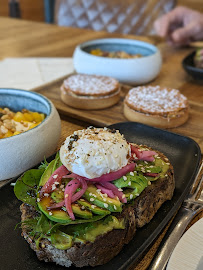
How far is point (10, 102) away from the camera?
1.33 m

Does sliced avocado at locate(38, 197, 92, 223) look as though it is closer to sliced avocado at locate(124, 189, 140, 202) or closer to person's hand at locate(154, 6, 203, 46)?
sliced avocado at locate(124, 189, 140, 202)

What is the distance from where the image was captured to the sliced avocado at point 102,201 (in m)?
0.80

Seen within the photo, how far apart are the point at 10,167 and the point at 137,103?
2.12 feet

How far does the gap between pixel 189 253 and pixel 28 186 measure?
0.45 m

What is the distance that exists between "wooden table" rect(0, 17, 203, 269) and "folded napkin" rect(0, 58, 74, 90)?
143mm

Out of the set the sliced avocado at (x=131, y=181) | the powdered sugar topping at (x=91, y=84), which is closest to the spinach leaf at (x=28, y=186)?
the sliced avocado at (x=131, y=181)

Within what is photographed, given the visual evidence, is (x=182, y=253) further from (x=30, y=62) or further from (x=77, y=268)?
(x=30, y=62)

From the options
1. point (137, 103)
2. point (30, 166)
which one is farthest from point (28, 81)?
point (30, 166)

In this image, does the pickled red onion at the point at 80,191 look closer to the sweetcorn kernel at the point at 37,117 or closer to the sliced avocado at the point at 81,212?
the sliced avocado at the point at 81,212

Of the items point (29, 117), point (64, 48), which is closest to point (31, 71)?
point (64, 48)

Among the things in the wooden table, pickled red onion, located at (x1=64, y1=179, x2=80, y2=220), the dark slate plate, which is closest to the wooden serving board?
the wooden table

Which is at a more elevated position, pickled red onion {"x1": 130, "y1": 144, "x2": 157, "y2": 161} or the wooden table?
pickled red onion {"x1": 130, "y1": 144, "x2": 157, "y2": 161}

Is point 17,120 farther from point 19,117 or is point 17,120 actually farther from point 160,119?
point 160,119

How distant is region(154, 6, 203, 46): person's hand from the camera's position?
235 centimetres
